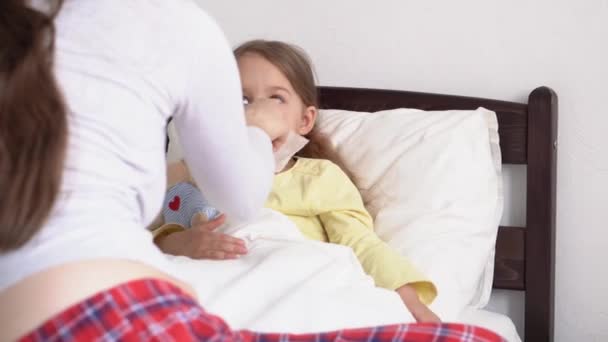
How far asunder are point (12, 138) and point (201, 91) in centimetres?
21

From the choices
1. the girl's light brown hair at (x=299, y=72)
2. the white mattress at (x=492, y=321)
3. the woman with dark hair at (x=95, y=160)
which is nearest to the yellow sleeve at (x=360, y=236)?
the girl's light brown hair at (x=299, y=72)

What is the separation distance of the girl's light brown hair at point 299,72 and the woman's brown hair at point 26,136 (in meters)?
0.84

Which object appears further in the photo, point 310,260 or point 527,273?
point 527,273

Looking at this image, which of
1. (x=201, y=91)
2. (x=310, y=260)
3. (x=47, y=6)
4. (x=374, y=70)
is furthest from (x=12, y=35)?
(x=374, y=70)

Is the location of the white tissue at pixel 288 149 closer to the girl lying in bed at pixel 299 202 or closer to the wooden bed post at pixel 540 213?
the girl lying in bed at pixel 299 202

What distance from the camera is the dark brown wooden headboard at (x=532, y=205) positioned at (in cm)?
154

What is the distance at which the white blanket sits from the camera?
3.12 feet

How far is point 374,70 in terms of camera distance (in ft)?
5.60

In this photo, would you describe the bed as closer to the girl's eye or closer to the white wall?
the white wall

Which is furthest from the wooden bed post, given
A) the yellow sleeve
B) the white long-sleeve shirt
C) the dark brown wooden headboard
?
the white long-sleeve shirt

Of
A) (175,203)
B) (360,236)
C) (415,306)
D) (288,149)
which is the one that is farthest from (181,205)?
(415,306)

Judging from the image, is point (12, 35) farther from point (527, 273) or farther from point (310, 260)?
point (527, 273)

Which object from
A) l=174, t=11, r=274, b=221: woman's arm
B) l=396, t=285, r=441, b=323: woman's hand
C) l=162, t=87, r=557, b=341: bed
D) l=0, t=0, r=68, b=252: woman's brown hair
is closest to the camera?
l=0, t=0, r=68, b=252: woman's brown hair

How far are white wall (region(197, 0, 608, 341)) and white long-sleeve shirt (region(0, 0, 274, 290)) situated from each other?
898 mm
